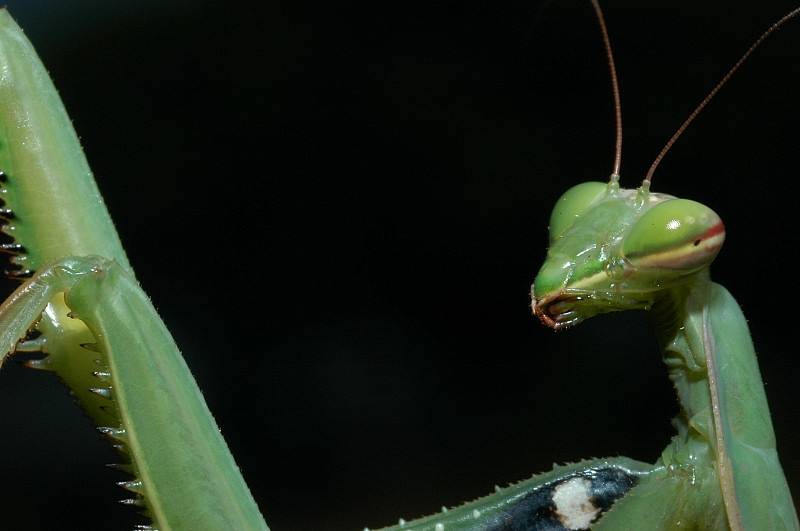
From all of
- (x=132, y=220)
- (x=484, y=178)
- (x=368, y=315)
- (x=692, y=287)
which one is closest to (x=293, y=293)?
(x=368, y=315)

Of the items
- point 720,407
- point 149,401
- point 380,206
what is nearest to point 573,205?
point 720,407

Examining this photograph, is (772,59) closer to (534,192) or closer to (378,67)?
(534,192)

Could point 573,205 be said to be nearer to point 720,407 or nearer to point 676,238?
point 676,238

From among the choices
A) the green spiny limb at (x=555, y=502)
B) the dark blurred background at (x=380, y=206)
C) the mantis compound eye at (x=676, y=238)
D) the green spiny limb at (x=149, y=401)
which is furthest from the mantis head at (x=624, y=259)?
the dark blurred background at (x=380, y=206)

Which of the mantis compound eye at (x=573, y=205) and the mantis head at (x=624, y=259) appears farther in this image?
the mantis compound eye at (x=573, y=205)

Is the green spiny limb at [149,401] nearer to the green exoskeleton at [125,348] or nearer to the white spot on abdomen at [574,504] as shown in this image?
the green exoskeleton at [125,348]

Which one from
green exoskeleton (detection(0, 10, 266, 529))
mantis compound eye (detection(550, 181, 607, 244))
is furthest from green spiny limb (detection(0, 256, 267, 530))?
mantis compound eye (detection(550, 181, 607, 244))

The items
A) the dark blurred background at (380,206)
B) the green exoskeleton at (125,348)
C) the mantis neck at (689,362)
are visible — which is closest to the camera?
the green exoskeleton at (125,348)

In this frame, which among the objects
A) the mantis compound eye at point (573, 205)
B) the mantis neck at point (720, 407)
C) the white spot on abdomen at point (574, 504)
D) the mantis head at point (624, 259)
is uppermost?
the mantis compound eye at point (573, 205)
